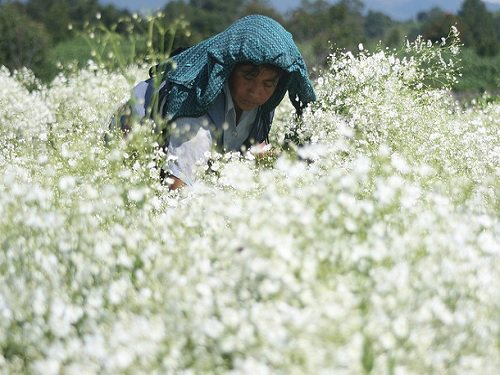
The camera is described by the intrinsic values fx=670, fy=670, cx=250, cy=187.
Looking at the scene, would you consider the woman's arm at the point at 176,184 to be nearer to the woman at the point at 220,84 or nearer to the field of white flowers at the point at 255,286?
the woman at the point at 220,84

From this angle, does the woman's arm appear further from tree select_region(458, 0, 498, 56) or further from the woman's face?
tree select_region(458, 0, 498, 56)

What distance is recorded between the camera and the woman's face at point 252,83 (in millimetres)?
4938

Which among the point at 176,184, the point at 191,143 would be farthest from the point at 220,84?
the point at 176,184

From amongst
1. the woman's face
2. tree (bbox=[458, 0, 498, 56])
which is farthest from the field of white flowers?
tree (bbox=[458, 0, 498, 56])

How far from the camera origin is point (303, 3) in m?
65.6

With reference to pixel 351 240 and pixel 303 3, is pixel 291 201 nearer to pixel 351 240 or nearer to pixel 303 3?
pixel 351 240

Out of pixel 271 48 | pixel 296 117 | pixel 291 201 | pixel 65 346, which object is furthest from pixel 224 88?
pixel 65 346

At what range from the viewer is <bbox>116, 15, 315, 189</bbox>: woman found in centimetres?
476

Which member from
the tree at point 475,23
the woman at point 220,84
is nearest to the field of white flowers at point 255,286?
the woman at point 220,84

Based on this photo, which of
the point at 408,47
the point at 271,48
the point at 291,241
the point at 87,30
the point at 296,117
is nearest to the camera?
the point at 291,241

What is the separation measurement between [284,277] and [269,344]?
0.75 feet

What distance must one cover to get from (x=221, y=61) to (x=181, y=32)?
6.99 metres

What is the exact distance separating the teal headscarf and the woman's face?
10 cm

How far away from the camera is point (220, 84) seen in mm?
4844
